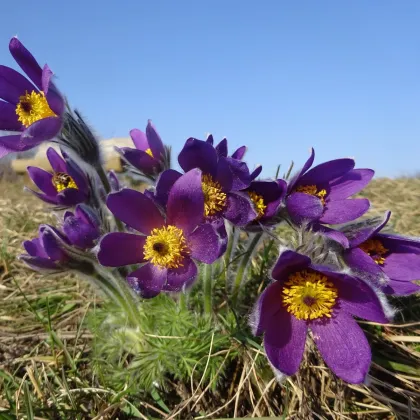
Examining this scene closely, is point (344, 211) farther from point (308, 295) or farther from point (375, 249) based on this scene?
point (308, 295)

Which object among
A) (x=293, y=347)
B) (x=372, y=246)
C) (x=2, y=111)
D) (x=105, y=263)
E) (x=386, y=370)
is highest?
(x=2, y=111)

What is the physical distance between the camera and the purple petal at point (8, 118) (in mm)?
1625

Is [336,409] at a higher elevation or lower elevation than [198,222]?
lower

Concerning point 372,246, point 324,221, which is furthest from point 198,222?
point 372,246

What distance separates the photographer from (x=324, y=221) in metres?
1.53

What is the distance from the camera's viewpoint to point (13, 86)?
63.8 inches

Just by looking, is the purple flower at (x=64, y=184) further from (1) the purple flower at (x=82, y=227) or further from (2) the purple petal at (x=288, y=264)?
(2) the purple petal at (x=288, y=264)

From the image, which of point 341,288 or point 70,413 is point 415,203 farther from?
point 70,413

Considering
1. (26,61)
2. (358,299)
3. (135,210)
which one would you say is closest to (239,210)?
(135,210)

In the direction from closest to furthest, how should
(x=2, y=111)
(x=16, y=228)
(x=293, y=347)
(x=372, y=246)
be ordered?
(x=293, y=347), (x=372, y=246), (x=2, y=111), (x=16, y=228)

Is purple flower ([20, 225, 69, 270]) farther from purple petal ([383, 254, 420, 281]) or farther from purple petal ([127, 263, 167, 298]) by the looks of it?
purple petal ([383, 254, 420, 281])

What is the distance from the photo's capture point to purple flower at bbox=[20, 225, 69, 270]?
1.48 metres

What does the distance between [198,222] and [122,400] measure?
0.71 m

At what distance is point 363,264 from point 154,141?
779 mm
